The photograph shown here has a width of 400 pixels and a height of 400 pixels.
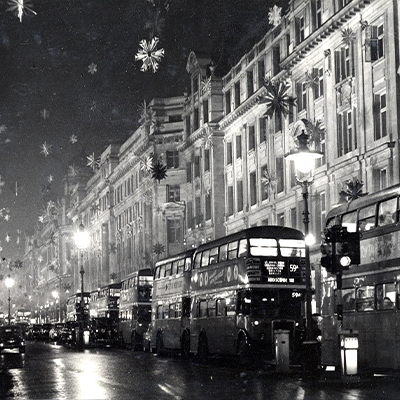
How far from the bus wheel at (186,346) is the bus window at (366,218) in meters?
17.0

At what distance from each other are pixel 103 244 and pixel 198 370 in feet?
302

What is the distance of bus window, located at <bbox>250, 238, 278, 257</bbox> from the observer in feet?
108

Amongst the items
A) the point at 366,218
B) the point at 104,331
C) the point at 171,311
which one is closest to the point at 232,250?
the point at 366,218

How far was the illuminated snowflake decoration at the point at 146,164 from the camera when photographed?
91938 mm

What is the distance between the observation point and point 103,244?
122 m

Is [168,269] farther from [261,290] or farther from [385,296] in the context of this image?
[385,296]

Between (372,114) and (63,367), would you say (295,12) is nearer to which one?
(372,114)

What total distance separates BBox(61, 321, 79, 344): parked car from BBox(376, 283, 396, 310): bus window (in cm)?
4817

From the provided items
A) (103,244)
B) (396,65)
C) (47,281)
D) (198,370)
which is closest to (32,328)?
(103,244)

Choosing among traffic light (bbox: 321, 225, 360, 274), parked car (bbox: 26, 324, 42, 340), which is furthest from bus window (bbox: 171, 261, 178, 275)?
parked car (bbox: 26, 324, 42, 340)

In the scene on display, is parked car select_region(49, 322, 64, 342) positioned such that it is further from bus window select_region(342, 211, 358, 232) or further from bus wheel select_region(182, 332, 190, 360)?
bus window select_region(342, 211, 358, 232)

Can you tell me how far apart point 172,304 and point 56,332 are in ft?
139

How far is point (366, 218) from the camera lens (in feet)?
81.1

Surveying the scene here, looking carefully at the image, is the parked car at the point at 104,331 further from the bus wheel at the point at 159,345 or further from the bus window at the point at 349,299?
the bus window at the point at 349,299
